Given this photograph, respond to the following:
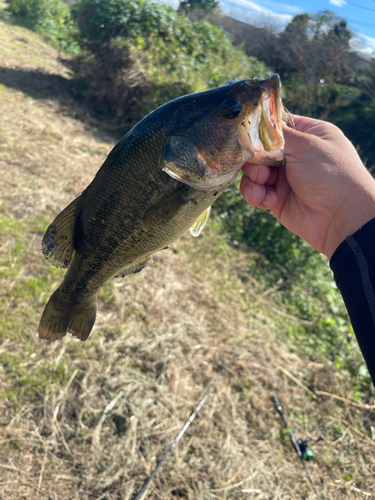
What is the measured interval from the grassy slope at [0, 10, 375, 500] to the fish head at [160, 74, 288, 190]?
8.14 feet

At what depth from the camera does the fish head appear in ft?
4.96

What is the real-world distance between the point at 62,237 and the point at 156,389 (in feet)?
7.40

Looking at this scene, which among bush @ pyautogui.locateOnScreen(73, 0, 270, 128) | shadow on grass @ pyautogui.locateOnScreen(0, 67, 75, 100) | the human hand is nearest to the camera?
the human hand

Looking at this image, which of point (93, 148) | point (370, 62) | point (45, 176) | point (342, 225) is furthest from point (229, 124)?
point (370, 62)

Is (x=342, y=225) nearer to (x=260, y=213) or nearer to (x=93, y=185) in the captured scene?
(x=93, y=185)

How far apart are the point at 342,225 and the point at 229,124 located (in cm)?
90

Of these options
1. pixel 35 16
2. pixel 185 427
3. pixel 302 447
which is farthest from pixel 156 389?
pixel 35 16

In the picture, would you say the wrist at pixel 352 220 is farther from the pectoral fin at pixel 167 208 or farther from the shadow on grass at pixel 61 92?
the shadow on grass at pixel 61 92

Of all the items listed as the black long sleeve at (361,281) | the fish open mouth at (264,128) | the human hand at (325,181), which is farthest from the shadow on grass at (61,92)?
the black long sleeve at (361,281)

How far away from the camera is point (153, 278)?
184 inches

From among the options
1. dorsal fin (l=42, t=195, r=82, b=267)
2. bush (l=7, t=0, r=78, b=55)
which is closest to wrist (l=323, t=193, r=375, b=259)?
dorsal fin (l=42, t=195, r=82, b=267)

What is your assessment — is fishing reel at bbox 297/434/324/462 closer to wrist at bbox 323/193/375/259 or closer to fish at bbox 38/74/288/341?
wrist at bbox 323/193/375/259

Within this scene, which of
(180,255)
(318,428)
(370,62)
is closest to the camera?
(318,428)

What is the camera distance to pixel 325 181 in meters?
1.98
